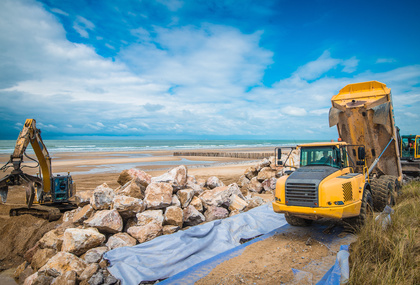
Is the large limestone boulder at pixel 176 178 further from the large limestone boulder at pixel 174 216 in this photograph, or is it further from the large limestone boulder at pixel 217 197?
the large limestone boulder at pixel 174 216

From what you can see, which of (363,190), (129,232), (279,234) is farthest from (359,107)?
(129,232)

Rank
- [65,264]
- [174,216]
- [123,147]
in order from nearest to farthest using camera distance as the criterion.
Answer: [65,264] → [174,216] → [123,147]

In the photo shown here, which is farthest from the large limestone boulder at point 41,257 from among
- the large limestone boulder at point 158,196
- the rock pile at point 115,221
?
the large limestone boulder at point 158,196

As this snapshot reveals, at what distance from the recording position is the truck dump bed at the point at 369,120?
768 cm

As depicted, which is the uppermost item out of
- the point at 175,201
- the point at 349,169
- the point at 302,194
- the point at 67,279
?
the point at 349,169

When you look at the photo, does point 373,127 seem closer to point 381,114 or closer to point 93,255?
point 381,114

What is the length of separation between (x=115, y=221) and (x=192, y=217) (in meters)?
2.04

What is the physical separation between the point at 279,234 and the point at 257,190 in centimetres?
583

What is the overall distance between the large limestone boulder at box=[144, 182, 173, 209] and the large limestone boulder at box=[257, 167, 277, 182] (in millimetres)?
6139

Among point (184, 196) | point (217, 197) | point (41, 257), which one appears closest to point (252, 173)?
point (217, 197)

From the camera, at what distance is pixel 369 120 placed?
311 inches

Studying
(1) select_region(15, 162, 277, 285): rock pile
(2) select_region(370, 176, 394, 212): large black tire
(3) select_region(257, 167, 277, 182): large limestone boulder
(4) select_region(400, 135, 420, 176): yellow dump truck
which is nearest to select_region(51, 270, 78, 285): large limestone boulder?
(1) select_region(15, 162, 277, 285): rock pile

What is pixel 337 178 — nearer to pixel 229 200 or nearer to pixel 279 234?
pixel 279 234

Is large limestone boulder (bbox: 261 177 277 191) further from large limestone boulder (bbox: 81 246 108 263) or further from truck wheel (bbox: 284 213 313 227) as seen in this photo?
large limestone boulder (bbox: 81 246 108 263)
